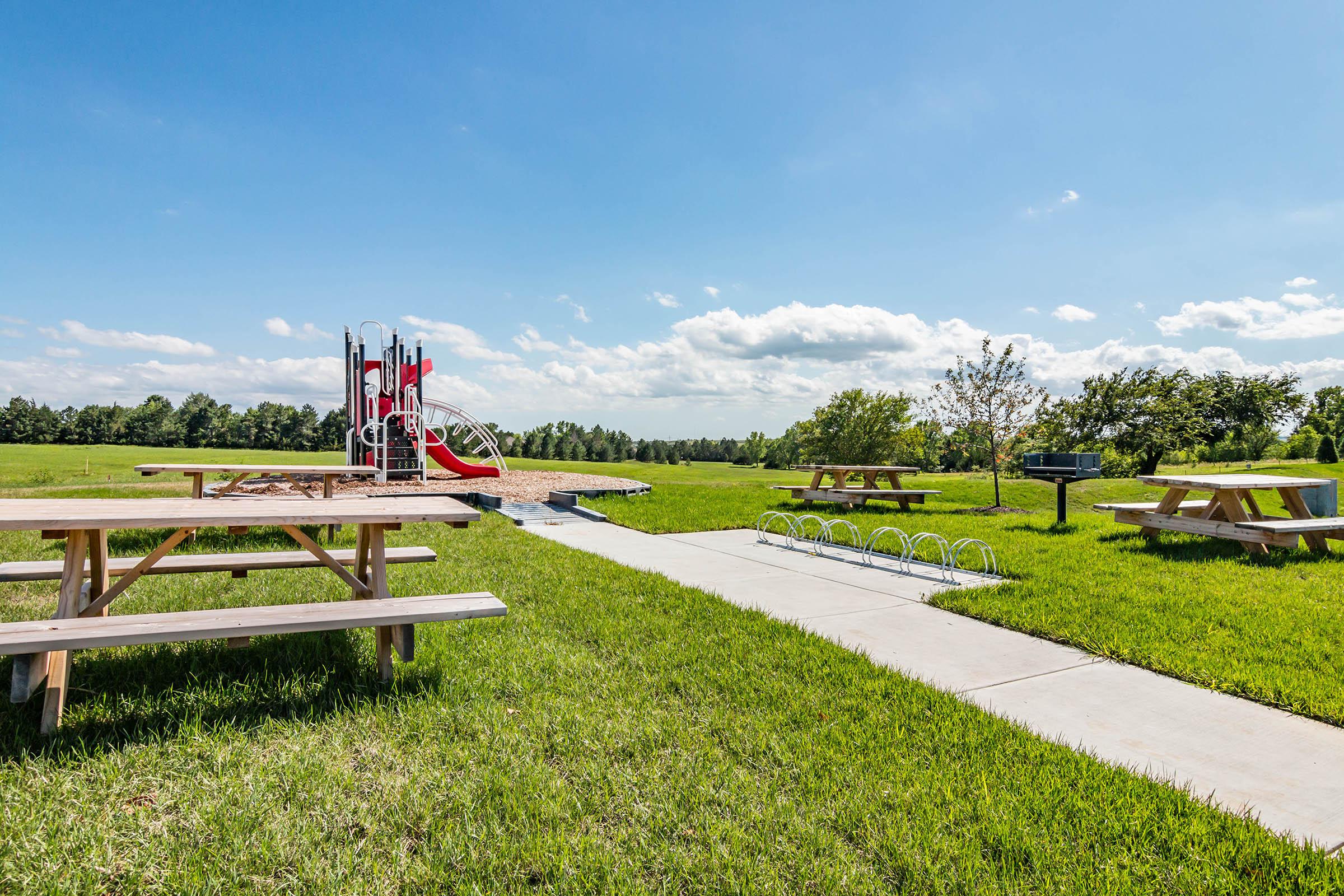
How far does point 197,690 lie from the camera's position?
3426 millimetres

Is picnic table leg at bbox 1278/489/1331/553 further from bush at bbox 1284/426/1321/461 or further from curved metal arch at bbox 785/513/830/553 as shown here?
bush at bbox 1284/426/1321/461

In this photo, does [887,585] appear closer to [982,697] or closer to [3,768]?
[982,697]

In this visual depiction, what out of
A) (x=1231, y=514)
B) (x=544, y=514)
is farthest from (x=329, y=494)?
(x=1231, y=514)

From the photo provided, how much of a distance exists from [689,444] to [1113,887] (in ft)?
210

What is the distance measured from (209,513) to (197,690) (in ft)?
2.95

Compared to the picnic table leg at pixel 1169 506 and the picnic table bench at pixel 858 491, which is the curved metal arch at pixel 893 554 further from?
the picnic table bench at pixel 858 491

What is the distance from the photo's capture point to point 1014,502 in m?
17.0

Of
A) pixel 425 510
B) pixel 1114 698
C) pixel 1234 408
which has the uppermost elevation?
pixel 1234 408

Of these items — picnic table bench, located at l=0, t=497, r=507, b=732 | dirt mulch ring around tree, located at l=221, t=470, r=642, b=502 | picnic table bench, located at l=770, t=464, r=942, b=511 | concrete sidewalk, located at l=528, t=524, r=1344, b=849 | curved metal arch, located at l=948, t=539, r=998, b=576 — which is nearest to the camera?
concrete sidewalk, located at l=528, t=524, r=1344, b=849

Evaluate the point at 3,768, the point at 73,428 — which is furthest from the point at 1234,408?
the point at 73,428

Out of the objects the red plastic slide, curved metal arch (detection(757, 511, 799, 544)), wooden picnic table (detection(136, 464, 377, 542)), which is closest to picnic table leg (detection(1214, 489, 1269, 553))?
curved metal arch (detection(757, 511, 799, 544))

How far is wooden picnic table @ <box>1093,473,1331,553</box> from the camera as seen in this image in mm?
7582

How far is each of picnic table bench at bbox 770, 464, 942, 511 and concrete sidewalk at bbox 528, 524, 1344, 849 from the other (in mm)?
6113

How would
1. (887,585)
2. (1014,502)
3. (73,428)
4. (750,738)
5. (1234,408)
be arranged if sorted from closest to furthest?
(750,738), (887,585), (1014,502), (1234,408), (73,428)
